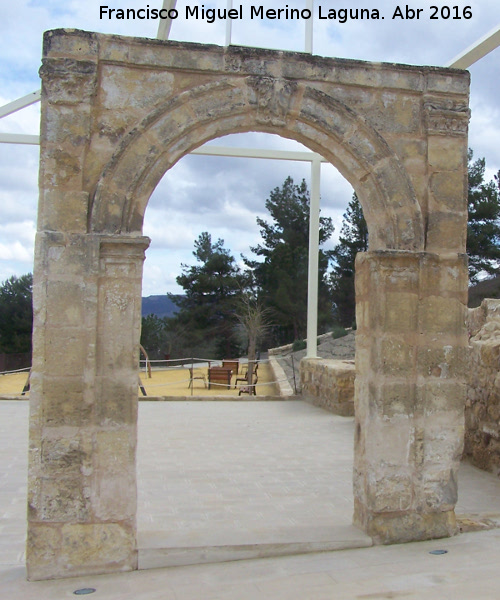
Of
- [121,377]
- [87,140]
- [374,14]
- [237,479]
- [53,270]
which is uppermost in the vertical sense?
[374,14]

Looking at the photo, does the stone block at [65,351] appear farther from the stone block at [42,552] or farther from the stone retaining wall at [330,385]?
the stone retaining wall at [330,385]

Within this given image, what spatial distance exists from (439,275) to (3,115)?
27.3 ft

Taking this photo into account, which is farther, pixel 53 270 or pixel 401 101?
pixel 401 101

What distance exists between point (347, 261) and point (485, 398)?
23795 millimetres

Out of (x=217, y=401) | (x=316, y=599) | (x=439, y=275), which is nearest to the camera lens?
(x=316, y=599)

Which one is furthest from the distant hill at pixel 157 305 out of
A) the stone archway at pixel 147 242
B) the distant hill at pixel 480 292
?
the stone archway at pixel 147 242

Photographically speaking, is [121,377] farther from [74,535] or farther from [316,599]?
[316,599]

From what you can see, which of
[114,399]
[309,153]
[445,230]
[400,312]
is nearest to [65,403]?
[114,399]

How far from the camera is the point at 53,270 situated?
13.6 ft

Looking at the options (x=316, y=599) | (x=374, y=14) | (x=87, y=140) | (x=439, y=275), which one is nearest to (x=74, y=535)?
(x=316, y=599)

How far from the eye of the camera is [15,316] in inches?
1163

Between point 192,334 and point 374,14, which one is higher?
point 374,14

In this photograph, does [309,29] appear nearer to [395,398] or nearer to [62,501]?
[395,398]

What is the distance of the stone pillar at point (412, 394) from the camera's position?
454 centimetres
